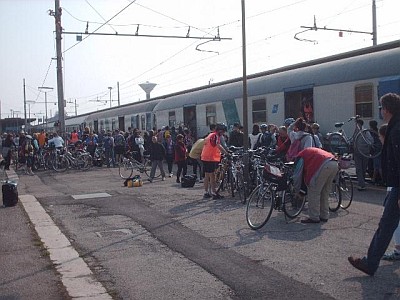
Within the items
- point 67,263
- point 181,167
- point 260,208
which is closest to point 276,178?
point 260,208

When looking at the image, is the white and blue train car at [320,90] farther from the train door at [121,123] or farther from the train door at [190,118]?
the train door at [121,123]

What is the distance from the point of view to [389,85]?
46.0 ft

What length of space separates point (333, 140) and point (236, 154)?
367cm

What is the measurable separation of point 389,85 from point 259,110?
6.88 m

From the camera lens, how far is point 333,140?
15.4 meters

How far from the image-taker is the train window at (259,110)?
20.0 m

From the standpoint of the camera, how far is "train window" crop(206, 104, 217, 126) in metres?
24.0

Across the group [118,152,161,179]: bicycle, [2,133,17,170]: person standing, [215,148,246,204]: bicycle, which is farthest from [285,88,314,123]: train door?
[2,133,17,170]: person standing

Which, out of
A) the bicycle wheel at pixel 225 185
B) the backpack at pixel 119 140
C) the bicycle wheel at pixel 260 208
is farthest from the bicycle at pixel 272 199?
the backpack at pixel 119 140

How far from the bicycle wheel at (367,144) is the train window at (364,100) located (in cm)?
140

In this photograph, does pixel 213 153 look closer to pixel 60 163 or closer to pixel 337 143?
pixel 337 143

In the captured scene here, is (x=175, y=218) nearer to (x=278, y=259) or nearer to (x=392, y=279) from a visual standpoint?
(x=278, y=259)

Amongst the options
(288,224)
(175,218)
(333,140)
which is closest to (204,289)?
(288,224)

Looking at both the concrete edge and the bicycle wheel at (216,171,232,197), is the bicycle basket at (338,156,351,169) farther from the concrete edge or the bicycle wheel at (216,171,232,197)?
the concrete edge
